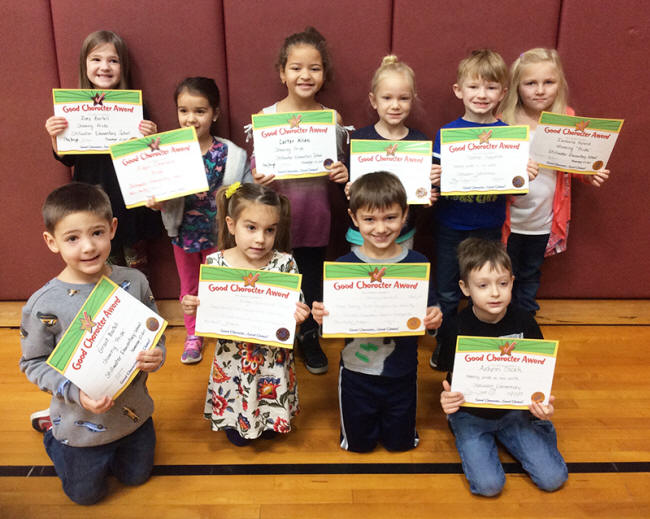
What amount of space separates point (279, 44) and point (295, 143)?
582 millimetres

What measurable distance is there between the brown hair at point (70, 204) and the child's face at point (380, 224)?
0.79 metres

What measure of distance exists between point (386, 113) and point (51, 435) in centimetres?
166

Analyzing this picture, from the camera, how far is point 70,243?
1423mm

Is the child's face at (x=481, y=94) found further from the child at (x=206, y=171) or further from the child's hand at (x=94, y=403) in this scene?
the child's hand at (x=94, y=403)

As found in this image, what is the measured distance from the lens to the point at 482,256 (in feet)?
5.45

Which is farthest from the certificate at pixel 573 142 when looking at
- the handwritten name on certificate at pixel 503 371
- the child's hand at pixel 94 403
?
the child's hand at pixel 94 403

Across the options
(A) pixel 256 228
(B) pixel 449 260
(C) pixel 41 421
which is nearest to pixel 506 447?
(B) pixel 449 260

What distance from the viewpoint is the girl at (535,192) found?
2.06m

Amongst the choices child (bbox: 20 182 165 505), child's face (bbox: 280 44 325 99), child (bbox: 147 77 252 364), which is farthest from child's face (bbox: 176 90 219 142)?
child (bbox: 20 182 165 505)

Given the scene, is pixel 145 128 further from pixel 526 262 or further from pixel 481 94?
pixel 526 262

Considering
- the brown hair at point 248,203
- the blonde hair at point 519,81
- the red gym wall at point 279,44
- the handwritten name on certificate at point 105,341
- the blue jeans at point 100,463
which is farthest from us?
the red gym wall at point 279,44

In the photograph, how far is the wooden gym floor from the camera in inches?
62.6

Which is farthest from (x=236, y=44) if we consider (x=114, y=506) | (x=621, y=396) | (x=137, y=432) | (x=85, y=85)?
(x=621, y=396)

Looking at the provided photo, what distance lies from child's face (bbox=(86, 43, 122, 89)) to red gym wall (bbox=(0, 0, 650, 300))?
0.18 metres
